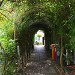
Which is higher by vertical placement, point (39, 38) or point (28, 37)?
point (39, 38)

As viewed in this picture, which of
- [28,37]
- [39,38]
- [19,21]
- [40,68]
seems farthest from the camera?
[39,38]

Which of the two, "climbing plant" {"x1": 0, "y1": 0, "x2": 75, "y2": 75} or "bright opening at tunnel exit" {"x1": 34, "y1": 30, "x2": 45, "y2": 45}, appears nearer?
"climbing plant" {"x1": 0, "y1": 0, "x2": 75, "y2": 75}

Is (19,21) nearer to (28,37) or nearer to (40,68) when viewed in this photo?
(40,68)

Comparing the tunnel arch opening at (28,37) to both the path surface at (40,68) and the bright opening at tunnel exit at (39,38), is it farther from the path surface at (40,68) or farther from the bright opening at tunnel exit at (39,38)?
the bright opening at tunnel exit at (39,38)

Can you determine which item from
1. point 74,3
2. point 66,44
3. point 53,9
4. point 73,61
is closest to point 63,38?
point 66,44

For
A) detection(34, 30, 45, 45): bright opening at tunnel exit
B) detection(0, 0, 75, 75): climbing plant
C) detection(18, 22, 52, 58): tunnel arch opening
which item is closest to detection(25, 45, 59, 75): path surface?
detection(18, 22, 52, 58): tunnel arch opening

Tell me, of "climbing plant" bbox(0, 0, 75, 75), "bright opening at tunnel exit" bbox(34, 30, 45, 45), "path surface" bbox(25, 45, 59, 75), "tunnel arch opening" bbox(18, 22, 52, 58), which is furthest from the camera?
"bright opening at tunnel exit" bbox(34, 30, 45, 45)

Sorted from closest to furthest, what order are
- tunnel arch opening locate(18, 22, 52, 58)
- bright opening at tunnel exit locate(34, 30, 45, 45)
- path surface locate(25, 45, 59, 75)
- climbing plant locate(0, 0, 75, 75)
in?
climbing plant locate(0, 0, 75, 75) < path surface locate(25, 45, 59, 75) < tunnel arch opening locate(18, 22, 52, 58) < bright opening at tunnel exit locate(34, 30, 45, 45)

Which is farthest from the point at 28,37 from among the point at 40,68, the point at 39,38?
the point at 39,38

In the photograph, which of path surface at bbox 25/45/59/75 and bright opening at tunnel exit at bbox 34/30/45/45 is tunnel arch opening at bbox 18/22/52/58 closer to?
path surface at bbox 25/45/59/75

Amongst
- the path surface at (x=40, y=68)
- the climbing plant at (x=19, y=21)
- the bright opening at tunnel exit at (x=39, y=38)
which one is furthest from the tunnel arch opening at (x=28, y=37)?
the bright opening at tunnel exit at (x=39, y=38)

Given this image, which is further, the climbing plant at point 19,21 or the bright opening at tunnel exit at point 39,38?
the bright opening at tunnel exit at point 39,38

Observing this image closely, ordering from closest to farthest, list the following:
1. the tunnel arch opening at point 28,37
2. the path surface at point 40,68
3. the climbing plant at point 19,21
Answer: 1. the climbing plant at point 19,21
2. the path surface at point 40,68
3. the tunnel arch opening at point 28,37

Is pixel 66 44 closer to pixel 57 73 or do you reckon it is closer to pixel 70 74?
pixel 70 74
